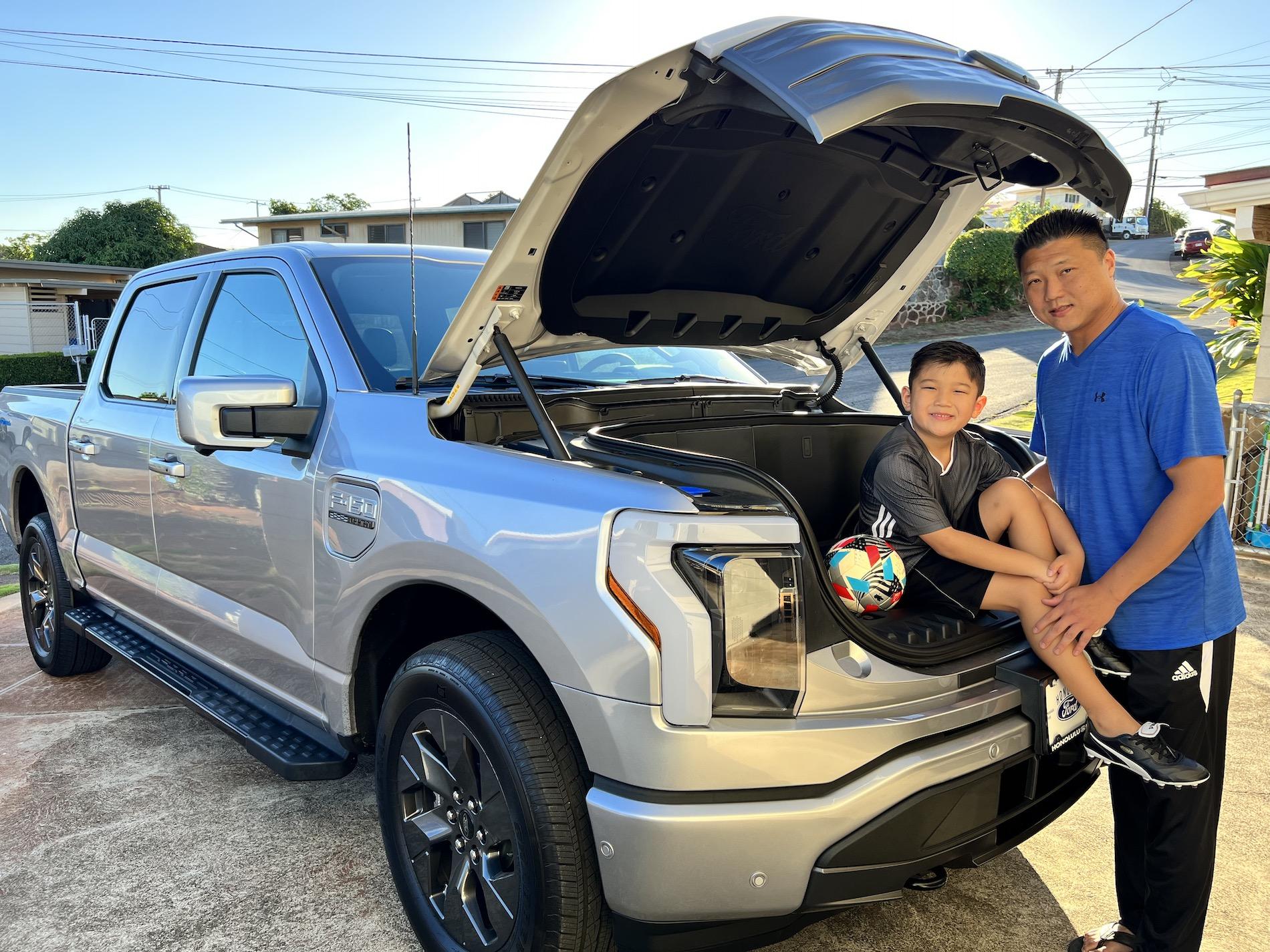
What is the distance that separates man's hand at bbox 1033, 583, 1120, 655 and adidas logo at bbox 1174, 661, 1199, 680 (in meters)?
0.19

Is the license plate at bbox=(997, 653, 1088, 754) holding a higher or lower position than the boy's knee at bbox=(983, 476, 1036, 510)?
lower

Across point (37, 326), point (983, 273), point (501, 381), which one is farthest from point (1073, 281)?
point (37, 326)

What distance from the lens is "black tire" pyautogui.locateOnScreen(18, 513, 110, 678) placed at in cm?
469

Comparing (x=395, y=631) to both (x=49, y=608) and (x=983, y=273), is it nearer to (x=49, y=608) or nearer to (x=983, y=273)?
(x=49, y=608)

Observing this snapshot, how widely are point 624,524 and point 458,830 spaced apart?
0.98m

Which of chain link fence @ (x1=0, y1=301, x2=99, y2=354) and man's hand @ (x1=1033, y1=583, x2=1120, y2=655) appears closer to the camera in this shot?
man's hand @ (x1=1033, y1=583, x2=1120, y2=655)

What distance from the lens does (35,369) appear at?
27.0 meters

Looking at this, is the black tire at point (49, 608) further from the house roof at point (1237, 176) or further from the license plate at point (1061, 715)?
the house roof at point (1237, 176)

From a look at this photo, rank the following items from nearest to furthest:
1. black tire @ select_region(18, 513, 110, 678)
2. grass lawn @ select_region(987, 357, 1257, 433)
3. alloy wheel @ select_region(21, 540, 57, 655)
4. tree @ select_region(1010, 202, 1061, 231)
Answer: black tire @ select_region(18, 513, 110, 678), alloy wheel @ select_region(21, 540, 57, 655), grass lawn @ select_region(987, 357, 1257, 433), tree @ select_region(1010, 202, 1061, 231)

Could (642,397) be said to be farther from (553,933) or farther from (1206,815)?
(1206,815)

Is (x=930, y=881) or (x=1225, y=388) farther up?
(x=1225, y=388)

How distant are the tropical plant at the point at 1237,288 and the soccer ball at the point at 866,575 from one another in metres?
10.5

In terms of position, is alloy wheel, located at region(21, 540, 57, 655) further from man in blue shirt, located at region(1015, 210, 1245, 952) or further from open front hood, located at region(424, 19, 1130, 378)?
man in blue shirt, located at region(1015, 210, 1245, 952)

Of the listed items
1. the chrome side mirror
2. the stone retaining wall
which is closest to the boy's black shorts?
the chrome side mirror
